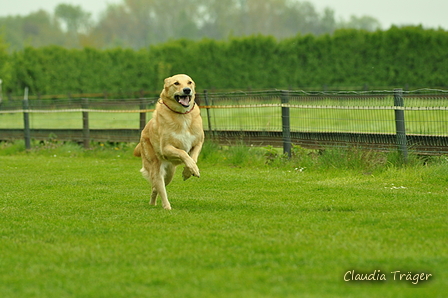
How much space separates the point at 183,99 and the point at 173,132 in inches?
16.7

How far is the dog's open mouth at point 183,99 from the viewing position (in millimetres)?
7852

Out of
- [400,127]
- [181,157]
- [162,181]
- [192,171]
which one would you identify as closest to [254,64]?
[400,127]

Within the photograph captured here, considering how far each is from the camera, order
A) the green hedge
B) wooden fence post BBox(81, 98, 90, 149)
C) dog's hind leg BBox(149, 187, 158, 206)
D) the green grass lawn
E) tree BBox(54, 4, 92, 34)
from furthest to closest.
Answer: tree BBox(54, 4, 92, 34)
the green hedge
wooden fence post BBox(81, 98, 90, 149)
dog's hind leg BBox(149, 187, 158, 206)
the green grass lawn

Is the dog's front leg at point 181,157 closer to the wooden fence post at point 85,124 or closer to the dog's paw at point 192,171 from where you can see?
the dog's paw at point 192,171

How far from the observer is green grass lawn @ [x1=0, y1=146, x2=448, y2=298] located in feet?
14.9

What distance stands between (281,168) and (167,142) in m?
4.36

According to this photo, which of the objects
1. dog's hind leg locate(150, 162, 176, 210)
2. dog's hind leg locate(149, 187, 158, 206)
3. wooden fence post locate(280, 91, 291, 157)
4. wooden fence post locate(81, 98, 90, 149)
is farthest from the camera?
wooden fence post locate(81, 98, 90, 149)

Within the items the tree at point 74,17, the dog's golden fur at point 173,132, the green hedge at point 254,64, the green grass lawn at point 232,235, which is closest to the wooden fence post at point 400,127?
the green grass lawn at point 232,235

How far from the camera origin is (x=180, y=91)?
786cm

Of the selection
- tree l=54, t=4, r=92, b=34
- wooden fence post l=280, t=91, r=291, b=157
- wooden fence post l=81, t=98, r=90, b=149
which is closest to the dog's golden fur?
wooden fence post l=280, t=91, r=291, b=157

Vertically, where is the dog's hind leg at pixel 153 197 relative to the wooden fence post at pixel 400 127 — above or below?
below

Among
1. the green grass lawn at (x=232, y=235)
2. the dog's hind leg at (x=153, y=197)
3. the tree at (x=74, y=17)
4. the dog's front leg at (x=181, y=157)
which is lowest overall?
the green grass lawn at (x=232, y=235)

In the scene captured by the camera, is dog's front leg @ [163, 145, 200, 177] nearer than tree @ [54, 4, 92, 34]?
Yes

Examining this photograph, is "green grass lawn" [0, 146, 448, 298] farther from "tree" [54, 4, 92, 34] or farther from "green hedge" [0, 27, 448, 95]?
"tree" [54, 4, 92, 34]
